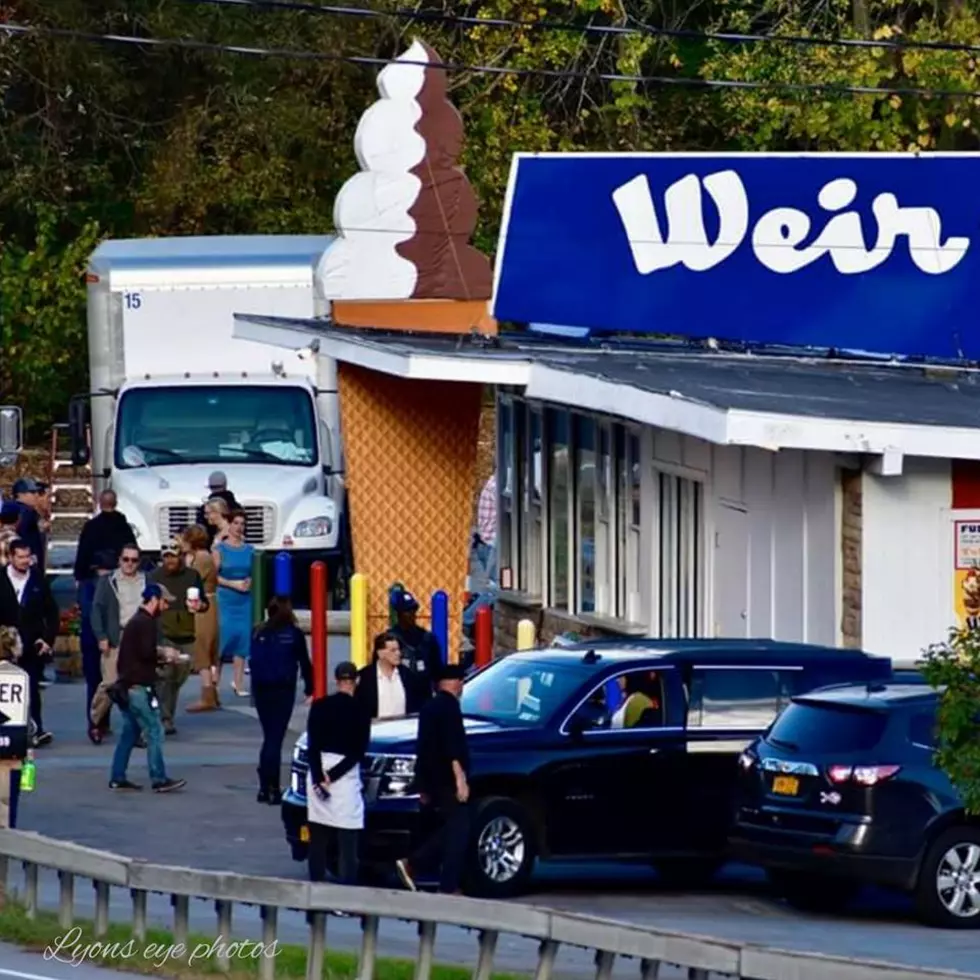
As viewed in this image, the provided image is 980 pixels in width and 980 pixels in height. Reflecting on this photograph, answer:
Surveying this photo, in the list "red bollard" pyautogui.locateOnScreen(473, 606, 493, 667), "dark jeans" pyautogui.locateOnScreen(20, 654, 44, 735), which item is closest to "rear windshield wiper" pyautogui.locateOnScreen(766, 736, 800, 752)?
"red bollard" pyautogui.locateOnScreen(473, 606, 493, 667)

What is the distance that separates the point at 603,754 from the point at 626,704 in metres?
0.45

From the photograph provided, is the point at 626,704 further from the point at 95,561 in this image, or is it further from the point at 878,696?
the point at 95,561

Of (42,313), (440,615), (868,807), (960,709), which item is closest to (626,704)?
(868,807)

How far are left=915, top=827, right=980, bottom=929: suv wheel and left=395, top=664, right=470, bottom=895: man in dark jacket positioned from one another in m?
2.78

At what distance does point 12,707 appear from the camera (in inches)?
659

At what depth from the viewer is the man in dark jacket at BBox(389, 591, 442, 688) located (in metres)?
21.1

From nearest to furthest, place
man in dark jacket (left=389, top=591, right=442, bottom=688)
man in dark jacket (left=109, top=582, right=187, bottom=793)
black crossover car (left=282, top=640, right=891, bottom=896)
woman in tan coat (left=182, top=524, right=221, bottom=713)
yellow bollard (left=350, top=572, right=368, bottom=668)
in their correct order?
1. black crossover car (left=282, top=640, right=891, bottom=896)
2. man in dark jacket (left=389, top=591, right=442, bottom=688)
3. man in dark jacket (left=109, top=582, right=187, bottom=793)
4. yellow bollard (left=350, top=572, right=368, bottom=668)
5. woman in tan coat (left=182, top=524, right=221, bottom=713)

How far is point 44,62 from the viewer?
51.9m

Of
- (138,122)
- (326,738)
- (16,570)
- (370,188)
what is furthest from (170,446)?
(138,122)

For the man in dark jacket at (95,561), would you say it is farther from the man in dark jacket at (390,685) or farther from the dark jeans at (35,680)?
the man in dark jacket at (390,685)

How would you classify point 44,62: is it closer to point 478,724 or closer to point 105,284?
point 105,284

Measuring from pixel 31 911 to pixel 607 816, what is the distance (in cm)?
429

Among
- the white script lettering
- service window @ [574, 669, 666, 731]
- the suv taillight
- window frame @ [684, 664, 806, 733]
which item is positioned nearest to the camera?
the suv taillight

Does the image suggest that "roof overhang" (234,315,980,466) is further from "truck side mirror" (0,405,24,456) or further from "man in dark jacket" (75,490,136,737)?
"truck side mirror" (0,405,24,456)
